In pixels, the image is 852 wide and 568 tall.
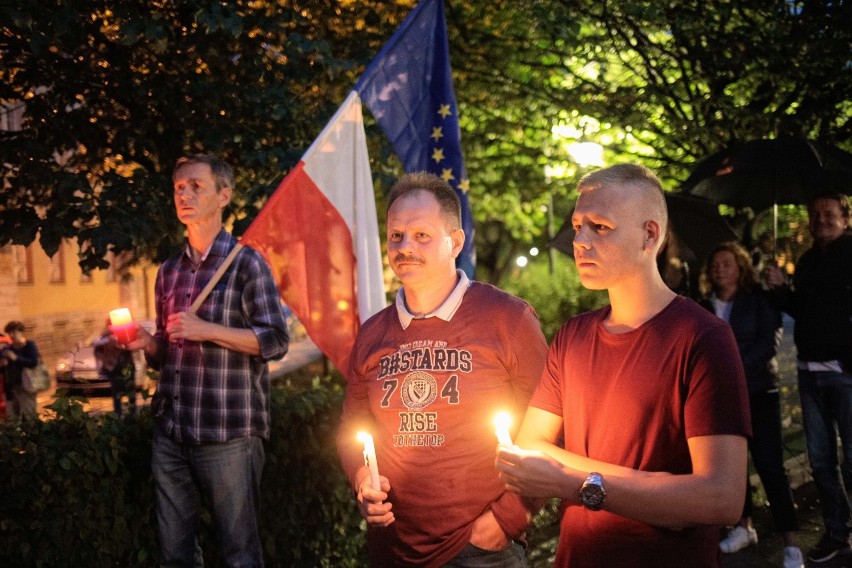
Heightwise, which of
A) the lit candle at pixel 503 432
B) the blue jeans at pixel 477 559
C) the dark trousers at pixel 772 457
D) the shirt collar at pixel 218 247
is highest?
the shirt collar at pixel 218 247

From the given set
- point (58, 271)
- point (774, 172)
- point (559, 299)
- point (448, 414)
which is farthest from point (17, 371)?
point (58, 271)

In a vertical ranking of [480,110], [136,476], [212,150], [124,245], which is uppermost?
[480,110]

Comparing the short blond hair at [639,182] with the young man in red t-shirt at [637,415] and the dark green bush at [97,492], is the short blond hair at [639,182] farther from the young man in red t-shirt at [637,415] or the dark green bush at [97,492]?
the dark green bush at [97,492]

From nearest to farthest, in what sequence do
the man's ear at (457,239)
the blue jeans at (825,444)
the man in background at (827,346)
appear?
the man's ear at (457,239) < the man in background at (827,346) < the blue jeans at (825,444)

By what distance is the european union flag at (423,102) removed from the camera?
184 inches

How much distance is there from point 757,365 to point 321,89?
4.27 meters

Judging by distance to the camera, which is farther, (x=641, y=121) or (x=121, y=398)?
(x=641, y=121)

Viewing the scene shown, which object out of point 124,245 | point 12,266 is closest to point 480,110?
point 124,245

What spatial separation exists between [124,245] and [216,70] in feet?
5.96

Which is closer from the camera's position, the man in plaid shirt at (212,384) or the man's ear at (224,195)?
the man in plaid shirt at (212,384)

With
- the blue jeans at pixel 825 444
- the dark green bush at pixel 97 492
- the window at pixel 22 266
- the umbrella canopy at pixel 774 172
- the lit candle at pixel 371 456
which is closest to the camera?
the lit candle at pixel 371 456

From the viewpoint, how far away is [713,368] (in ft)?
7.03

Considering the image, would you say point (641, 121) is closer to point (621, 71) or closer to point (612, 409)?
point (621, 71)

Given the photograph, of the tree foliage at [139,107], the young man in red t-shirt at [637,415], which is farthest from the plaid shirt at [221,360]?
the young man in red t-shirt at [637,415]
